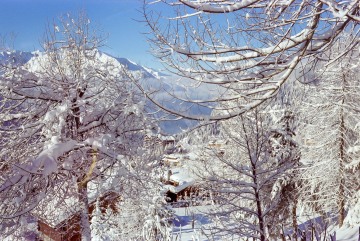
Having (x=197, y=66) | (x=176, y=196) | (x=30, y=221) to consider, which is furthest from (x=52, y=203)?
(x=176, y=196)

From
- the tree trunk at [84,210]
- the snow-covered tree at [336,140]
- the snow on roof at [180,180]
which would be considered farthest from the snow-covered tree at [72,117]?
the snow on roof at [180,180]

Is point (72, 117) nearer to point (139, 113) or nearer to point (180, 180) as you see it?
point (139, 113)

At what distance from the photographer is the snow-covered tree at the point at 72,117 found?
7988 mm

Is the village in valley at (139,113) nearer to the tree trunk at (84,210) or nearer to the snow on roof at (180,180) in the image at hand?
the tree trunk at (84,210)

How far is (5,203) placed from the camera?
661 centimetres

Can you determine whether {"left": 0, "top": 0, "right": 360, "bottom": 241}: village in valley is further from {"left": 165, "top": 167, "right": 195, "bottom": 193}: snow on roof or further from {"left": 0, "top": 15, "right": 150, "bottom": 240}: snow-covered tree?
{"left": 165, "top": 167, "right": 195, "bottom": 193}: snow on roof

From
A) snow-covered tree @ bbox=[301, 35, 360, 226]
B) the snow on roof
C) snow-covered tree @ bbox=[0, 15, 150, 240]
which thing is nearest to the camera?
snow-covered tree @ bbox=[0, 15, 150, 240]

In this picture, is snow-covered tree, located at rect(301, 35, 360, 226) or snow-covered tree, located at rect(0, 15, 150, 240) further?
snow-covered tree, located at rect(301, 35, 360, 226)

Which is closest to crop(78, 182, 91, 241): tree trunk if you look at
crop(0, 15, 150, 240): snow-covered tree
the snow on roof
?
crop(0, 15, 150, 240): snow-covered tree

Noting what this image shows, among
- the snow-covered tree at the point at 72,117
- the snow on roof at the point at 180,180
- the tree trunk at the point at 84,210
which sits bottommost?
the tree trunk at the point at 84,210

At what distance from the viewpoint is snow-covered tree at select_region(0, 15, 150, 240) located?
7.99 meters

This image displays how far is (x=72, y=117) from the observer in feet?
28.6

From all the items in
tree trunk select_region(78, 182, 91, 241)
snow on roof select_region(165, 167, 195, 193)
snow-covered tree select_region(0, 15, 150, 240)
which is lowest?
tree trunk select_region(78, 182, 91, 241)

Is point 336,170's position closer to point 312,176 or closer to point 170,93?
point 312,176
